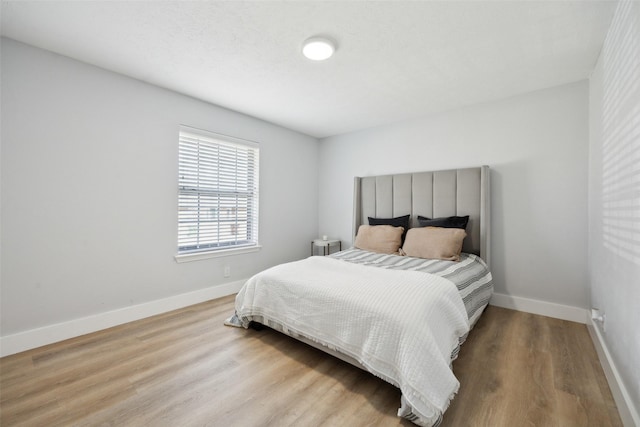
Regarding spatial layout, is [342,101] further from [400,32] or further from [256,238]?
[256,238]

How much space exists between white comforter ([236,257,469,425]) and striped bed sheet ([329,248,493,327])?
28 centimetres

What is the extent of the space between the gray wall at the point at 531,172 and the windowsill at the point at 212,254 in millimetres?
2599

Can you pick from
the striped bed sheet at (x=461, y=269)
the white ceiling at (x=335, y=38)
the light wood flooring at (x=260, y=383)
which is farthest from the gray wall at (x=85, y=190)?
the striped bed sheet at (x=461, y=269)

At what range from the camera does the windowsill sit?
298 centimetres

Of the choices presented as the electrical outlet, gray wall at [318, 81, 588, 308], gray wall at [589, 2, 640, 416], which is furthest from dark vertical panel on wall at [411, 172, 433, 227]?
the electrical outlet

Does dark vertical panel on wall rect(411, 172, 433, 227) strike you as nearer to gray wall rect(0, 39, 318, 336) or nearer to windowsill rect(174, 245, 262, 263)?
windowsill rect(174, 245, 262, 263)

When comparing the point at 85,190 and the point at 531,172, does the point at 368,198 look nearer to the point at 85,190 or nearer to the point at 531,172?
the point at 531,172

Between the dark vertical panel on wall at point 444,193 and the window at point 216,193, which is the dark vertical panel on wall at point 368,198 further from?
the window at point 216,193

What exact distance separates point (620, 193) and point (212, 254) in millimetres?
3623

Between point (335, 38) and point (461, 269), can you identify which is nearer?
point (335, 38)

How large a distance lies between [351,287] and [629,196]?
1.66 meters

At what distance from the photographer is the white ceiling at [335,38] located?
1.71m

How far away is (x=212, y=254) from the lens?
3248mm

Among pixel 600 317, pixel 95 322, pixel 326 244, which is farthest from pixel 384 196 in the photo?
pixel 95 322
